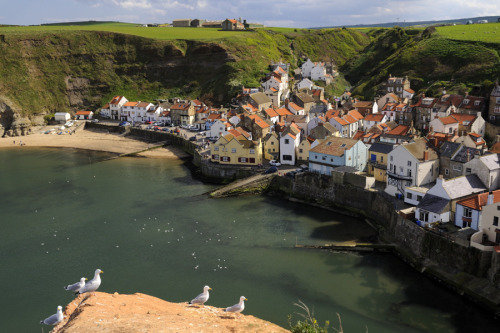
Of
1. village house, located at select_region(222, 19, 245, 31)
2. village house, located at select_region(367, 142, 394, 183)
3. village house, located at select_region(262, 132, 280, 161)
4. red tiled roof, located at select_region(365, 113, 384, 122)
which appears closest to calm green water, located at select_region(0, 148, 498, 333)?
village house, located at select_region(367, 142, 394, 183)

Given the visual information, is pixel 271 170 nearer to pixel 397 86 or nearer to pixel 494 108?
pixel 494 108

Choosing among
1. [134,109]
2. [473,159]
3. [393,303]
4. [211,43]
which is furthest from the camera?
[211,43]

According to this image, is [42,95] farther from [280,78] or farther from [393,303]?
[393,303]

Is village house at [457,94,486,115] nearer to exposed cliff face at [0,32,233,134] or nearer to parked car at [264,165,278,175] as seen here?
parked car at [264,165,278,175]

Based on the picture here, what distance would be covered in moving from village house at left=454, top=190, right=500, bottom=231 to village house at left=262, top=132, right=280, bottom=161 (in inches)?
1178

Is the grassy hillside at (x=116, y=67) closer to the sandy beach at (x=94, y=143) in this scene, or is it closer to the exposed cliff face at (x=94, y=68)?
the exposed cliff face at (x=94, y=68)

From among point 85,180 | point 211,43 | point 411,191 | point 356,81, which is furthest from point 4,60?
point 411,191

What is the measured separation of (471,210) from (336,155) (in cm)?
1998

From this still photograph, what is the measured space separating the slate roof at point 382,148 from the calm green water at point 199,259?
979cm

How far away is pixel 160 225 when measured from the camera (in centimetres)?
4806

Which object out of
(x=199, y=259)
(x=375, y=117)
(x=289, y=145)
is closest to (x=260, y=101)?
(x=375, y=117)

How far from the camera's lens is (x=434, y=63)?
3844 inches

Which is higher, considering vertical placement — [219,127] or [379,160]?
[219,127]

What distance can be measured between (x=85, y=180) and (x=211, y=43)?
69090 mm
